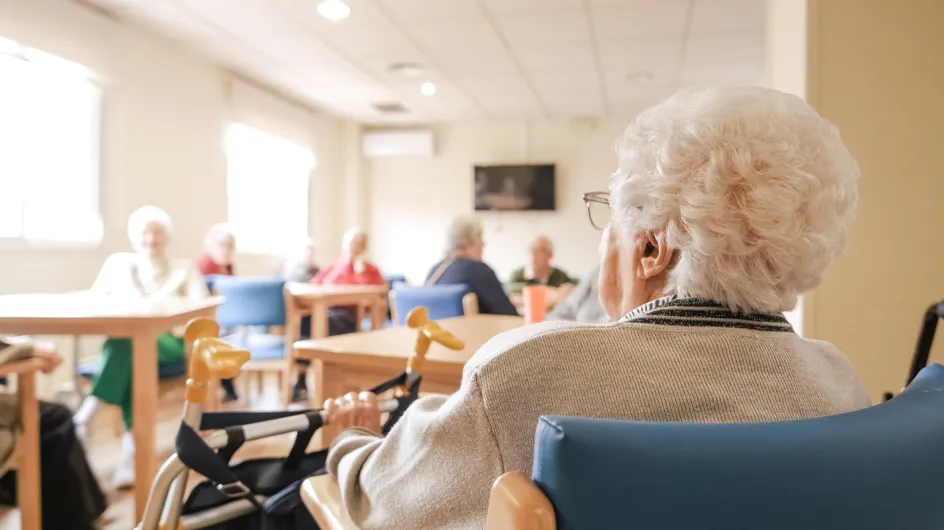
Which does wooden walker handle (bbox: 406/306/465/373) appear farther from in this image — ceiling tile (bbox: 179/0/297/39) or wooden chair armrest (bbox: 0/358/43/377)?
ceiling tile (bbox: 179/0/297/39)

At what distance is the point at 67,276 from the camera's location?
378cm

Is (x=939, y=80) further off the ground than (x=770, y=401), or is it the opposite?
(x=939, y=80)

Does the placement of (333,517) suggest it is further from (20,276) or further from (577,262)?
(577,262)

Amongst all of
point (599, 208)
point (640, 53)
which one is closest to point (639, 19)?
point (640, 53)

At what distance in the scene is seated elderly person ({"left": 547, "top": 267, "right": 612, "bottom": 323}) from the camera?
2.24 m

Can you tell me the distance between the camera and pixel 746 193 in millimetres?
634

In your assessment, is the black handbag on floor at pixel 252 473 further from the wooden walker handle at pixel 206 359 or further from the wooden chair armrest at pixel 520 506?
the wooden chair armrest at pixel 520 506

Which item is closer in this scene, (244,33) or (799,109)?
(799,109)

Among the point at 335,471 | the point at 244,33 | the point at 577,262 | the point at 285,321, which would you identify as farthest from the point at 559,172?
the point at 335,471

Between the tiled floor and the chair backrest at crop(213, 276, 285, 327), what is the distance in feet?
1.62

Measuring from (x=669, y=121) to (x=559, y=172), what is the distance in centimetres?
648

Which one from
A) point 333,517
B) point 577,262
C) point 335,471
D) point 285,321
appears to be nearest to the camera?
point 333,517

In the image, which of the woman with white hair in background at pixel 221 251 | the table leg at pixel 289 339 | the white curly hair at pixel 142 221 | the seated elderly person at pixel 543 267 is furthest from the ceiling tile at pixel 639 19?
the woman with white hair in background at pixel 221 251

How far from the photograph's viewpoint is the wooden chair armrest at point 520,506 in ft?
1.43
